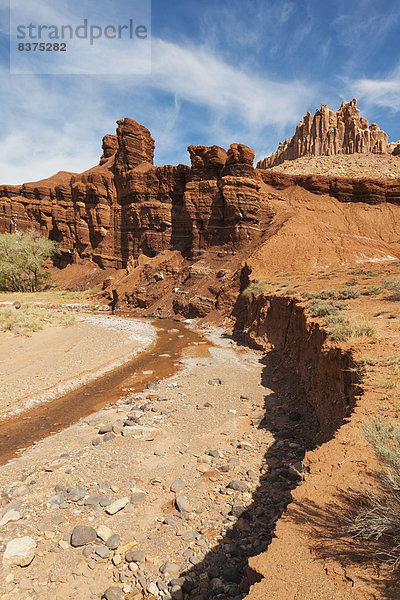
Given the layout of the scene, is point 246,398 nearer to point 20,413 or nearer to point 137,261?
point 20,413

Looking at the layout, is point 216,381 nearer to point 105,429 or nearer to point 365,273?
point 105,429

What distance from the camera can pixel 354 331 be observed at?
25.5ft

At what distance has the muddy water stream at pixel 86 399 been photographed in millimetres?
8164

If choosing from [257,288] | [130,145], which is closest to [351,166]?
[130,145]

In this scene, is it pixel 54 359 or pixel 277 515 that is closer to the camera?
pixel 277 515

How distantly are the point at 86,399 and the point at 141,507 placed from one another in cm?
648

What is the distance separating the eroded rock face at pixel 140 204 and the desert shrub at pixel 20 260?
8.80 meters

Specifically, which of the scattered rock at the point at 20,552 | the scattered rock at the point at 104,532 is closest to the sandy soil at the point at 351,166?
the scattered rock at the point at 104,532

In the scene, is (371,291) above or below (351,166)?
below

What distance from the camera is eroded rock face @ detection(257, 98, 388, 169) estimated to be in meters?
75.7

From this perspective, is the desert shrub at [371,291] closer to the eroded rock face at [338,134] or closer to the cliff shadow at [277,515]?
the cliff shadow at [277,515]

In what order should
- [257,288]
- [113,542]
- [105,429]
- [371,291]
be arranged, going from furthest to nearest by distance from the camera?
[257,288] < [371,291] < [105,429] < [113,542]

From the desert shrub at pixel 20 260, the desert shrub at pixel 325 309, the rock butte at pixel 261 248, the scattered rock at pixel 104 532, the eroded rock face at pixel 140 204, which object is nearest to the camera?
the rock butte at pixel 261 248

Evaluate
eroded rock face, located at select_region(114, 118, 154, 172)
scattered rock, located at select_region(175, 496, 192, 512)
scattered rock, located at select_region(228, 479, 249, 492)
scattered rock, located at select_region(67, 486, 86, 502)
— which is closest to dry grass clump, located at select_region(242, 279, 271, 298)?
scattered rock, located at select_region(228, 479, 249, 492)
